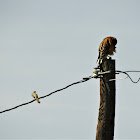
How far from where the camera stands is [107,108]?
8227mm

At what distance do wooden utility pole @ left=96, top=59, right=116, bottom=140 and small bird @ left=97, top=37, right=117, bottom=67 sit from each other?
0.35m

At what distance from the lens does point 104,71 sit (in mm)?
8367

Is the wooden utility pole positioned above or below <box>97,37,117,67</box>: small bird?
below

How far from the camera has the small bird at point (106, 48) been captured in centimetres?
856

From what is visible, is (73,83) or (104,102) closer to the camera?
(104,102)

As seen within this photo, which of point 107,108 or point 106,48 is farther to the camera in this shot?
point 106,48

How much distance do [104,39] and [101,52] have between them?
1.48ft

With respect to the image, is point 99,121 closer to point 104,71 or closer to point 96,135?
point 96,135

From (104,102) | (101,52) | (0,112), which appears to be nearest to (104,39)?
(101,52)

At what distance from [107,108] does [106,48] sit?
1581mm

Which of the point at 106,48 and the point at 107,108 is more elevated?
the point at 106,48

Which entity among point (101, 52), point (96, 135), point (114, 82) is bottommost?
point (96, 135)

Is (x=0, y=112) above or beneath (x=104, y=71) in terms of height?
beneath

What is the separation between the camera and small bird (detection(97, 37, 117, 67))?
8.56m
